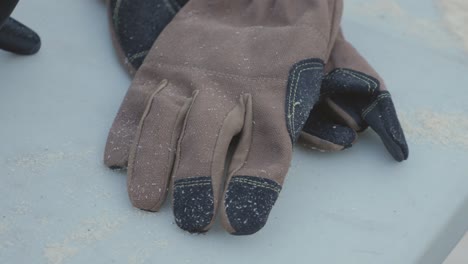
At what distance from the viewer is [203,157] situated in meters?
0.96

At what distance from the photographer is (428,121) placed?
47.1 inches

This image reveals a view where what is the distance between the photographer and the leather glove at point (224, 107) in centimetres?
94

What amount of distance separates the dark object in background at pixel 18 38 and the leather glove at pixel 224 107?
9.4 inches

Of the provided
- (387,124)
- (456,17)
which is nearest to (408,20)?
(456,17)

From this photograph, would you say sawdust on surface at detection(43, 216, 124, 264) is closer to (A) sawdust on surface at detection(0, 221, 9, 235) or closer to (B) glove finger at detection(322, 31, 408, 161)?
(A) sawdust on surface at detection(0, 221, 9, 235)

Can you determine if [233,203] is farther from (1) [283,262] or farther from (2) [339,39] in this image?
(2) [339,39]

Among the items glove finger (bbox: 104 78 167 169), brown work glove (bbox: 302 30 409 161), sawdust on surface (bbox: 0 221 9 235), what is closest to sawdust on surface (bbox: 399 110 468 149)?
brown work glove (bbox: 302 30 409 161)

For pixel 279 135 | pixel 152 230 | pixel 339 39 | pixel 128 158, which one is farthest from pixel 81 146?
pixel 339 39

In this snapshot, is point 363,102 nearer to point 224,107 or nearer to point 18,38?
point 224,107

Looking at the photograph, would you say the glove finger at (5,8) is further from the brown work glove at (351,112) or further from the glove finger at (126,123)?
the brown work glove at (351,112)

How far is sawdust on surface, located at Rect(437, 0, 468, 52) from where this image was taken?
1446 millimetres

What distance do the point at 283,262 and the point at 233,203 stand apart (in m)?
0.12

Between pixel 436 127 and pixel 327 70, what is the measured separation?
235 mm

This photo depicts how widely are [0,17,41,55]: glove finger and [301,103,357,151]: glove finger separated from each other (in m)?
0.55
